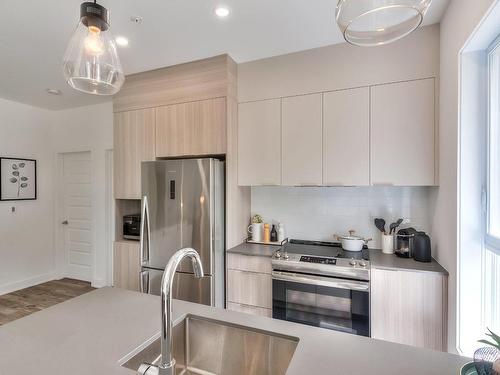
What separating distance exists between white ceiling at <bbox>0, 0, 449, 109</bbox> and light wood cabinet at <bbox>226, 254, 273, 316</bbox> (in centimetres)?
187

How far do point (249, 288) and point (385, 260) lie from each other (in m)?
1.17

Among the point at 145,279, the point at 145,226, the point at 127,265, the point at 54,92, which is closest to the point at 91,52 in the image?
the point at 145,226

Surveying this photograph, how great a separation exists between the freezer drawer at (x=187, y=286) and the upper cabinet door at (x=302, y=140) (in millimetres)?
1181

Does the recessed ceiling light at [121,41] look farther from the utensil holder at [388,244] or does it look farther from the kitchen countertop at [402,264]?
the utensil holder at [388,244]

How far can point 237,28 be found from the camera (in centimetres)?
209

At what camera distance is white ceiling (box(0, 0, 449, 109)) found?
1820 millimetres

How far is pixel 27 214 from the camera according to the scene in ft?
12.8

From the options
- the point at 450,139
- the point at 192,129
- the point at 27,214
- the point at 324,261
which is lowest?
the point at 324,261

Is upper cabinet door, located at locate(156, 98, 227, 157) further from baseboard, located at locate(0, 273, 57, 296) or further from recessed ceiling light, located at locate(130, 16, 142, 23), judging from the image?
baseboard, located at locate(0, 273, 57, 296)

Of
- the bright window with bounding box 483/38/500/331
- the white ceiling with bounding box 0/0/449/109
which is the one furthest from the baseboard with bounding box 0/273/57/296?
the bright window with bounding box 483/38/500/331

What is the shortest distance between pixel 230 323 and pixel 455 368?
802 mm

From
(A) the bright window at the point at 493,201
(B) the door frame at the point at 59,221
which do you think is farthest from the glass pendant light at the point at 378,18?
(B) the door frame at the point at 59,221

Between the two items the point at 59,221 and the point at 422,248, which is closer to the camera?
the point at 422,248

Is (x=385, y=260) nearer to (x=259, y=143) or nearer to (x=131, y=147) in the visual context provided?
(x=259, y=143)
